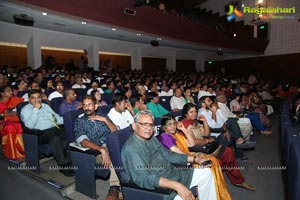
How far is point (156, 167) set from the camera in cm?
169

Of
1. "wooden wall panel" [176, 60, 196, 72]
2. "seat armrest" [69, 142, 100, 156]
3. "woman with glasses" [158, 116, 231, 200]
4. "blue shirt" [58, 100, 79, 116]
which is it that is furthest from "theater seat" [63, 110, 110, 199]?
"wooden wall panel" [176, 60, 196, 72]

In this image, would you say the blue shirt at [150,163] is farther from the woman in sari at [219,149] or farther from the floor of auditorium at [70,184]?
the floor of auditorium at [70,184]

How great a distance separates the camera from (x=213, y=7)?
14.9 meters

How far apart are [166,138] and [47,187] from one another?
1.36 m

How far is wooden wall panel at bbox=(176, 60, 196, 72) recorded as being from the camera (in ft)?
47.3

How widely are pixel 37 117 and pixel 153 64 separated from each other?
10.8 m

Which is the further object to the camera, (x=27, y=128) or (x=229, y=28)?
(x=229, y=28)

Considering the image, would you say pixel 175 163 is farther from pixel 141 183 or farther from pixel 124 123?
pixel 124 123

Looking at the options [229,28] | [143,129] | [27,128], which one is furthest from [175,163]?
[229,28]

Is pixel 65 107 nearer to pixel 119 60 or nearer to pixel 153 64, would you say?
pixel 119 60

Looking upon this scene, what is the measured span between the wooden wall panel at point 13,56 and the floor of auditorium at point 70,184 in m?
6.77

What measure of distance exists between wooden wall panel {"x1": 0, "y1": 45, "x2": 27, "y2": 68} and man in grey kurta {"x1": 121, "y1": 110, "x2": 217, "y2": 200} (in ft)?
28.2

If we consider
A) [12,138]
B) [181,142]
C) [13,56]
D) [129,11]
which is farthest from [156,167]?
[13,56]

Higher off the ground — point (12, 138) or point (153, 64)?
point (153, 64)
